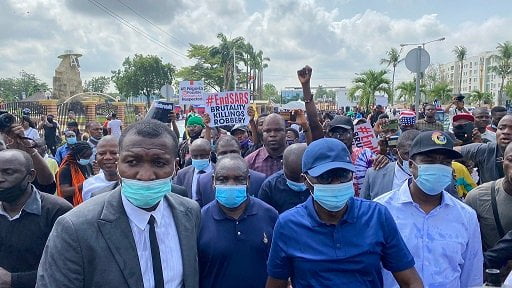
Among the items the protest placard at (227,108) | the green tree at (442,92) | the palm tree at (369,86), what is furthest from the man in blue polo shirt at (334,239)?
the green tree at (442,92)

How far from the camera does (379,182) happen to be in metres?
3.90

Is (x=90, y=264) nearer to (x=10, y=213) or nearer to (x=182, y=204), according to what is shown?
(x=182, y=204)

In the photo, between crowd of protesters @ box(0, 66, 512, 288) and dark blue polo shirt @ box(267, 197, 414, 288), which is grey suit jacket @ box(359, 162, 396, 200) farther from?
dark blue polo shirt @ box(267, 197, 414, 288)

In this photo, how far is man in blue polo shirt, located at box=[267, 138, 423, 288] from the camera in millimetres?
2256

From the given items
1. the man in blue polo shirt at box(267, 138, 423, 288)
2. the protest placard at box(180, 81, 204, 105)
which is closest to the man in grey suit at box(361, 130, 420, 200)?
the man in blue polo shirt at box(267, 138, 423, 288)

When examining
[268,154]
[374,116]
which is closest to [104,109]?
[374,116]

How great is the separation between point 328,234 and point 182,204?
0.75m

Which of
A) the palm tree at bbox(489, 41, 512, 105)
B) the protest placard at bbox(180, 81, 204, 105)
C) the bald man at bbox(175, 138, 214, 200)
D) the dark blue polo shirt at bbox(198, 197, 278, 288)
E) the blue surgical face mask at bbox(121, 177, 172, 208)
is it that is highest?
the palm tree at bbox(489, 41, 512, 105)

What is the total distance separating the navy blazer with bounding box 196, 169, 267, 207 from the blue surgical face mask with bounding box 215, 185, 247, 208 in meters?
0.91

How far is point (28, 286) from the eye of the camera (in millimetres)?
2709

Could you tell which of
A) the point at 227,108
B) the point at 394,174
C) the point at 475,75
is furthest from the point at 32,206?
the point at 475,75

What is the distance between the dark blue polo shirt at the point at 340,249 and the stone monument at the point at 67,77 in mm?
42586

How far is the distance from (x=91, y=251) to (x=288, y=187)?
2.23 meters

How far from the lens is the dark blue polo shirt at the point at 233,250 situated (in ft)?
9.37
